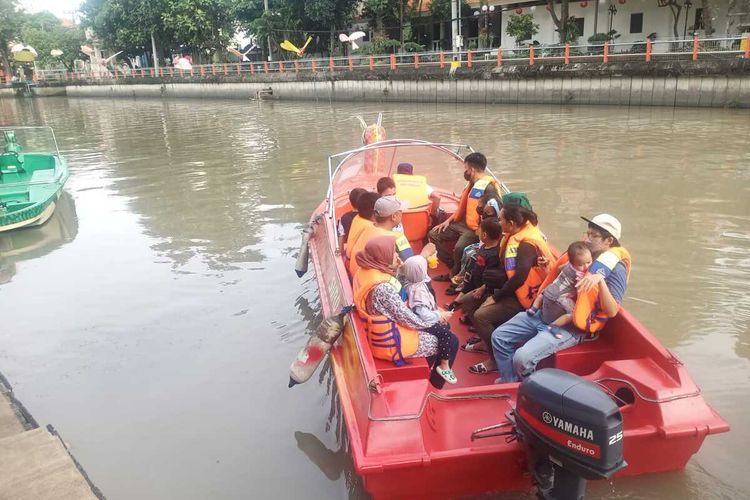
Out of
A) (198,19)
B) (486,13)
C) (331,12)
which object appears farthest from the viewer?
(198,19)

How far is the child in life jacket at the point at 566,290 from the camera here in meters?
3.33

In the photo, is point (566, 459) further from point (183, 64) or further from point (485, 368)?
point (183, 64)

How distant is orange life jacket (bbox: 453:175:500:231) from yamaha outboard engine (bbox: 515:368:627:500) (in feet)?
8.86

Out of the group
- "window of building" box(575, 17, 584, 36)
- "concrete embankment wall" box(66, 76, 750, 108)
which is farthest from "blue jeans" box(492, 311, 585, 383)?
"window of building" box(575, 17, 584, 36)

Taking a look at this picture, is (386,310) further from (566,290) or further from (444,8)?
(444,8)

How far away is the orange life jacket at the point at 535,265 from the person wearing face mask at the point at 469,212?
1283 millimetres

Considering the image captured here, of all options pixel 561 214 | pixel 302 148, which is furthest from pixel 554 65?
pixel 561 214

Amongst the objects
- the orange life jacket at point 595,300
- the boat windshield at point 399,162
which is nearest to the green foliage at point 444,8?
the boat windshield at point 399,162

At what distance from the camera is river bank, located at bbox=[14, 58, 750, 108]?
692 inches

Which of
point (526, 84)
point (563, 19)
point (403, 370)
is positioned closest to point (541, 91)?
point (526, 84)

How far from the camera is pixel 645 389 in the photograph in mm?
2943

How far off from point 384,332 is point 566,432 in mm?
1161

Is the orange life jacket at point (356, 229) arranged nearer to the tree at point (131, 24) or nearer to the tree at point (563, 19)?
the tree at point (563, 19)

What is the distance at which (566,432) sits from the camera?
2.49m
